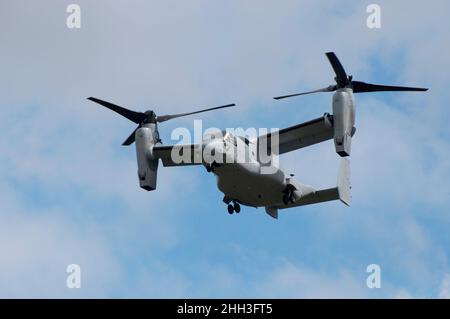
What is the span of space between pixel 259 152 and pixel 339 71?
10.6 ft

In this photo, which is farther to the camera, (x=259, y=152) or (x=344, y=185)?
(x=344, y=185)

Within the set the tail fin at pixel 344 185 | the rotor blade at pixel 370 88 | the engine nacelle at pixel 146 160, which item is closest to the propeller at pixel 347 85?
the rotor blade at pixel 370 88

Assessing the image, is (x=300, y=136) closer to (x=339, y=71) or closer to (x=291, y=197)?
(x=291, y=197)

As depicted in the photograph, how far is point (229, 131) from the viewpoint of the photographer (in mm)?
25672

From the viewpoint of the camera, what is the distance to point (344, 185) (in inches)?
1122

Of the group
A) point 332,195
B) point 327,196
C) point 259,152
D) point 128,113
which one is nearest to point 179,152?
point 128,113

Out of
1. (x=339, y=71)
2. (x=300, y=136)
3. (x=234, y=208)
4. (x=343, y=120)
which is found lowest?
(x=234, y=208)

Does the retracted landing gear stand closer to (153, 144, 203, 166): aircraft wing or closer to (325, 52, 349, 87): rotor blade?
(153, 144, 203, 166): aircraft wing

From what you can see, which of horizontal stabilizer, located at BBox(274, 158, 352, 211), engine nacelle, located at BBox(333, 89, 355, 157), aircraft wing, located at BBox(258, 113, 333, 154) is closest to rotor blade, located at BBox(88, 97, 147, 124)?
aircraft wing, located at BBox(258, 113, 333, 154)

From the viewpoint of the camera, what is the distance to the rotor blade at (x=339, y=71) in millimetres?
26161

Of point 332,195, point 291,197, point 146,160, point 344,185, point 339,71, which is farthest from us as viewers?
point 344,185
